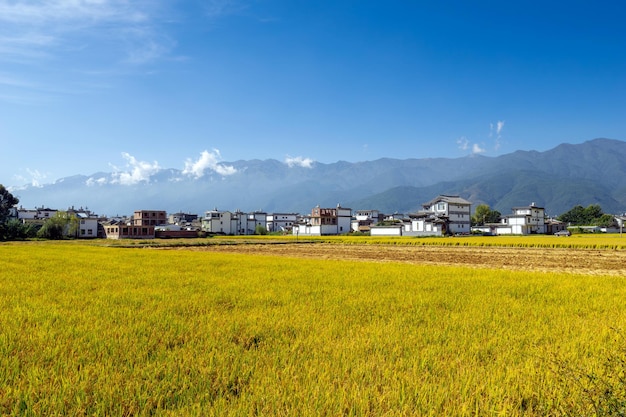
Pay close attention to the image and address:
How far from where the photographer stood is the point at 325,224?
103 meters

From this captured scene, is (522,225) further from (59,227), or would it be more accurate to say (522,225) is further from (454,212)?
(59,227)

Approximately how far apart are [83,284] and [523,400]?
12.8m

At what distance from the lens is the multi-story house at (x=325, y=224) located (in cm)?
10191

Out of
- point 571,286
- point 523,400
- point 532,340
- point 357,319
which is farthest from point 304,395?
point 571,286

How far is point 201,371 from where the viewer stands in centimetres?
461

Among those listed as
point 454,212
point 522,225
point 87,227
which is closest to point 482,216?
point 522,225

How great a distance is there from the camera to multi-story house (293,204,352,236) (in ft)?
334

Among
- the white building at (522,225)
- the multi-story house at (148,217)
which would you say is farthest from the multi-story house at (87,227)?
Answer: the white building at (522,225)

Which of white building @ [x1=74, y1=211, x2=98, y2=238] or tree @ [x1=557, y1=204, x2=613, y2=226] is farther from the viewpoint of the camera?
tree @ [x1=557, y1=204, x2=613, y2=226]

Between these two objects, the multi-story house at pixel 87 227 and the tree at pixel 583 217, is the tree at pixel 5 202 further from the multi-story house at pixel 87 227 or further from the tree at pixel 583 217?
the tree at pixel 583 217

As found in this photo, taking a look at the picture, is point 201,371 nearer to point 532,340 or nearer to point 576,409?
point 576,409

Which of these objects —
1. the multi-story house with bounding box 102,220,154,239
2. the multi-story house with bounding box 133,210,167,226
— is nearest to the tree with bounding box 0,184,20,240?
the multi-story house with bounding box 102,220,154,239

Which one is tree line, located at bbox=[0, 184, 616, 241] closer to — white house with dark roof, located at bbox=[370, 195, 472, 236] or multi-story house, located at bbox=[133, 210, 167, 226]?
multi-story house, located at bbox=[133, 210, 167, 226]

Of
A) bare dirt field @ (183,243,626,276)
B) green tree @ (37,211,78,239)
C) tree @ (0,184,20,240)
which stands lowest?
bare dirt field @ (183,243,626,276)
